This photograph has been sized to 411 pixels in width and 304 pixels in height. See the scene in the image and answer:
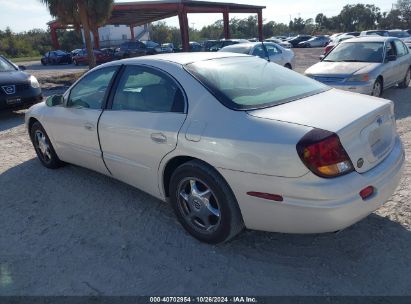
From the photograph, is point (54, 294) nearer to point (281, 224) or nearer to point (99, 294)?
point (99, 294)

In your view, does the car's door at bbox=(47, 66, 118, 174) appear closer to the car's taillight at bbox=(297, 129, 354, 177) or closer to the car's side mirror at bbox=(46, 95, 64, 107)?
the car's side mirror at bbox=(46, 95, 64, 107)

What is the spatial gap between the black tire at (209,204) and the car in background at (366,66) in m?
5.56

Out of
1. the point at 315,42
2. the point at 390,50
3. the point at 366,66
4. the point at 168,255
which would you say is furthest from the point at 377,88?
the point at 315,42

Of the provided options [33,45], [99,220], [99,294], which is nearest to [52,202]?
[99,220]

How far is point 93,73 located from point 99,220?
5.30 feet

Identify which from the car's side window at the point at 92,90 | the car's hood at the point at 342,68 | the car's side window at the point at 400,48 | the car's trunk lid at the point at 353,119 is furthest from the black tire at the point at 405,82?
the car's side window at the point at 92,90

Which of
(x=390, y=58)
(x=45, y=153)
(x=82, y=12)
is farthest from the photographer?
(x=82, y=12)

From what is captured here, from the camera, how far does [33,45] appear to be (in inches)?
2441

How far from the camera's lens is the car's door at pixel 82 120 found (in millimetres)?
3912

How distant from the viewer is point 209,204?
297cm

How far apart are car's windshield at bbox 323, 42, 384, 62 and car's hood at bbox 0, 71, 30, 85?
7.15 meters

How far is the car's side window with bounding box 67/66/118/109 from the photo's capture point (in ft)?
12.8

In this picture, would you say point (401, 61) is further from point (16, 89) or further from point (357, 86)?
point (16, 89)

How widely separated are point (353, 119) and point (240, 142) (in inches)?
32.0
